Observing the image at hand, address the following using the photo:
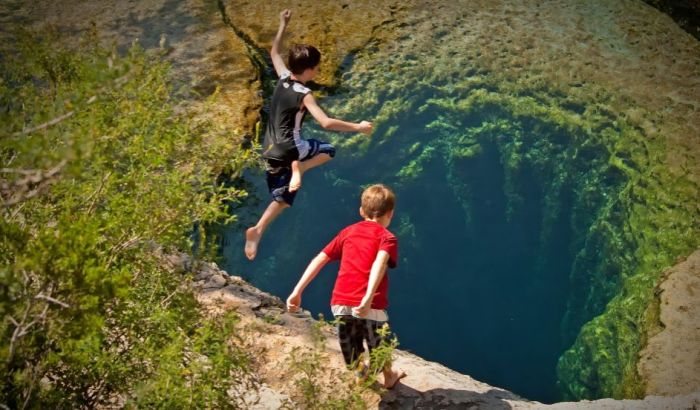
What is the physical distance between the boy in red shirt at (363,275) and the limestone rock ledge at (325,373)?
8.0 inches

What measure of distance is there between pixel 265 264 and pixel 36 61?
3.08m

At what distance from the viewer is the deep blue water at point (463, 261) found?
669 cm

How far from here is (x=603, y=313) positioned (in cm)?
586

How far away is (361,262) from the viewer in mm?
3457

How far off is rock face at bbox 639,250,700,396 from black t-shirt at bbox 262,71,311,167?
2.64m

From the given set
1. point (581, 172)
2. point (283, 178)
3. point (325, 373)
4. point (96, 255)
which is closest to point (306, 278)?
point (325, 373)

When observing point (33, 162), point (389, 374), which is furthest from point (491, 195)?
point (33, 162)

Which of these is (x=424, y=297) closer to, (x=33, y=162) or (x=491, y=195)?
(x=491, y=195)

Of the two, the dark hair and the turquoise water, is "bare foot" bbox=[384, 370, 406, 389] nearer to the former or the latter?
the dark hair

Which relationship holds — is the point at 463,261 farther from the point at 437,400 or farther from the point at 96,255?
the point at 96,255

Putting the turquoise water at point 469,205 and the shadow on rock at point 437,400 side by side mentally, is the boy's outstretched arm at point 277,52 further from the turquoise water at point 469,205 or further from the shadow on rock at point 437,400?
the shadow on rock at point 437,400

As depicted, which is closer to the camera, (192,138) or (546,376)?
(192,138)

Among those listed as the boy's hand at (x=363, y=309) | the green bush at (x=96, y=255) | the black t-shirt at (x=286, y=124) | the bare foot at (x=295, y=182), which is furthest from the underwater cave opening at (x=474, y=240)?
the boy's hand at (x=363, y=309)

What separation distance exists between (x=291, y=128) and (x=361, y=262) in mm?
1255
